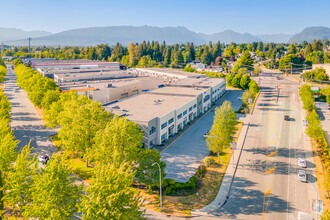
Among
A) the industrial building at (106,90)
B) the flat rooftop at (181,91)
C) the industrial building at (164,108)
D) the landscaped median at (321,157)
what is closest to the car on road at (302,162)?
the landscaped median at (321,157)

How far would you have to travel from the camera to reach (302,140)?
180 ft

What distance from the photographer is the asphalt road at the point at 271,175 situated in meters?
31.8

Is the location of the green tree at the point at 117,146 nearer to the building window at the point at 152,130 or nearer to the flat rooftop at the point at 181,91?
the building window at the point at 152,130

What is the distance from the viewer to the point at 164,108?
196ft

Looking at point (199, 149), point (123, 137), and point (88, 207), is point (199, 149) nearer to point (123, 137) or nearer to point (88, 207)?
point (123, 137)

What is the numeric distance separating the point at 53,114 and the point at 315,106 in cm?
7485

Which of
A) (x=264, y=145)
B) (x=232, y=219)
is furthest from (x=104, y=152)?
(x=264, y=145)

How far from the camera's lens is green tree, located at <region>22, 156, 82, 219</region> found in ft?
73.1

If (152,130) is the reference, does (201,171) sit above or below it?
below

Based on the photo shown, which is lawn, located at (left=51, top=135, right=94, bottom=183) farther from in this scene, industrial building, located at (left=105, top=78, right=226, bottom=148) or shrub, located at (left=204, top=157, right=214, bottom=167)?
shrub, located at (left=204, top=157, right=214, bottom=167)

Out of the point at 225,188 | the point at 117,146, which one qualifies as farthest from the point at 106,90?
→ the point at 225,188

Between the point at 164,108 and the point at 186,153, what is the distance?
47.2 ft

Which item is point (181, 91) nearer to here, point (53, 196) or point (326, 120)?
point (326, 120)

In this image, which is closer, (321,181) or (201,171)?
(321,181)
